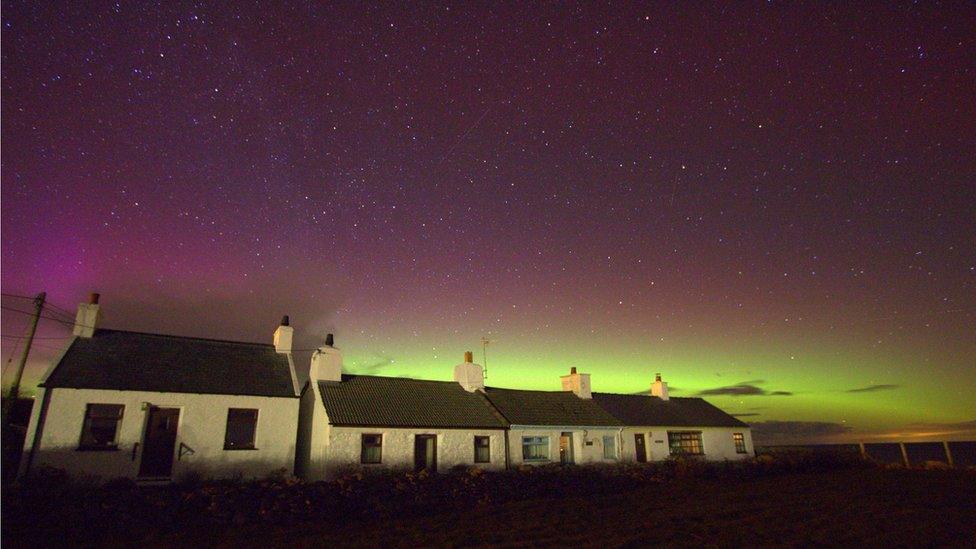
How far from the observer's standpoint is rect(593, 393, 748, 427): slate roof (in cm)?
3316

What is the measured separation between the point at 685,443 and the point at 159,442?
91.2 ft

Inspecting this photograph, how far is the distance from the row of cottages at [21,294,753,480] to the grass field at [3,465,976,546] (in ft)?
8.13

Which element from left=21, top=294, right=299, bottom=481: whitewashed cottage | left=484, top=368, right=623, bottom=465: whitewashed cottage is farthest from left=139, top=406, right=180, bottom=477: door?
left=484, top=368, right=623, bottom=465: whitewashed cottage

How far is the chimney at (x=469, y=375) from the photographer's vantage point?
100ft

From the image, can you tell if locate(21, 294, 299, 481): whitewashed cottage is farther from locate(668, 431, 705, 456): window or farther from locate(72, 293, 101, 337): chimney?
locate(668, 431, 705, 456): window

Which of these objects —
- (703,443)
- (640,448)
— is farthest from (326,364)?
(703,443)

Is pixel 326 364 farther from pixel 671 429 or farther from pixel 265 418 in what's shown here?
pixel 671 429

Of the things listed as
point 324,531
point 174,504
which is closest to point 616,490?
point 324,531

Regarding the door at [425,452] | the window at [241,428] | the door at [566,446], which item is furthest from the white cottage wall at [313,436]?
the door at [566,446]

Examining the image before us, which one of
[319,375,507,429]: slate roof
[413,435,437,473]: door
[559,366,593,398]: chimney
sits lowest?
[413,435,437,473]: door

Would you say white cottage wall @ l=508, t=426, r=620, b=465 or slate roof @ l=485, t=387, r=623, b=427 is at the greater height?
slate roof @ l=485, t=387, r=623, b=427

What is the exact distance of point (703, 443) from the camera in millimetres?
34438

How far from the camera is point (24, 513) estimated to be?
47.5ft

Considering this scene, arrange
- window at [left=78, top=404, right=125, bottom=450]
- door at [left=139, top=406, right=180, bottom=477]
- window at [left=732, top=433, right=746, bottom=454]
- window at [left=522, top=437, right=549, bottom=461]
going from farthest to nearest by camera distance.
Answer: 1. window at [left=732, top=433, right=746, bottom=454]
2. window at [left=522, top=437, right=549, bottom=461]
3. door at [left=139, top=406, right=180, bottom=477]
4. window at [left=78, top=404, right=125, bottom=450]
